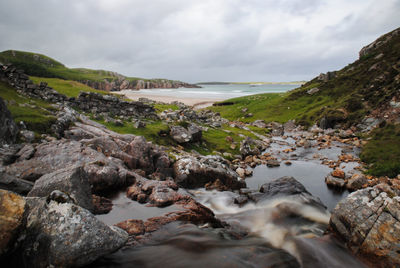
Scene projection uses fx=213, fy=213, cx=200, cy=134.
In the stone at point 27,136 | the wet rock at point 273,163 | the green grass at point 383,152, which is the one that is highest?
the stone at point 27,136

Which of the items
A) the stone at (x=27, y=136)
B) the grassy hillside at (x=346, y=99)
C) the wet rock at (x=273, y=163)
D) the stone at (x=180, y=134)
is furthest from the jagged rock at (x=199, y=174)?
Answer: the grassy hillside at (x=346, y=99)

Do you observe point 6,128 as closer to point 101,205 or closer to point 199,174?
point 101,205

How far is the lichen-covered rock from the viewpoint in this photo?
6699 mm

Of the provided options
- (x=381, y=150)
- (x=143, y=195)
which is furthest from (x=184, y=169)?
(x=381, y=150)

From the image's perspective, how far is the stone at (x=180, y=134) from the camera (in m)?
32.6

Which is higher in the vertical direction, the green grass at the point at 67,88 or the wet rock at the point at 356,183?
the green grass at the point at 67,88

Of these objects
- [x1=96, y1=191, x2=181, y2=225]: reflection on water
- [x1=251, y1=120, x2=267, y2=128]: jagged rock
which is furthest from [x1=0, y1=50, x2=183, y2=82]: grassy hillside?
[x1=96, y1=191, x2=181, y2=225]: reflection on water

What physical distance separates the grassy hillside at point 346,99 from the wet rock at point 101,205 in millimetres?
56799

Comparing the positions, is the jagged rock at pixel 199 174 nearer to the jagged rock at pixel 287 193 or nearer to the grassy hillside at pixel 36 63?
the jagged rock at pixel 287 193

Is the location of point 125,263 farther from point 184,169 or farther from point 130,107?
point 130,107

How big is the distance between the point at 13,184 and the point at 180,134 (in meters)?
23.3

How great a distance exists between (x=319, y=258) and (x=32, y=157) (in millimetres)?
18980

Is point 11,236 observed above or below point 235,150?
above

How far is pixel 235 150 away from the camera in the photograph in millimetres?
37719
